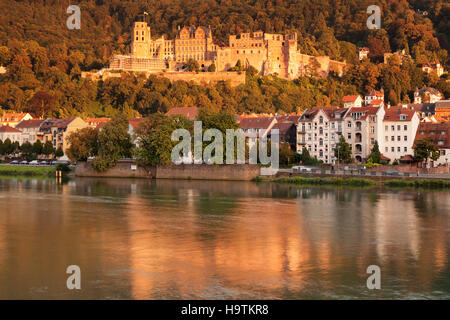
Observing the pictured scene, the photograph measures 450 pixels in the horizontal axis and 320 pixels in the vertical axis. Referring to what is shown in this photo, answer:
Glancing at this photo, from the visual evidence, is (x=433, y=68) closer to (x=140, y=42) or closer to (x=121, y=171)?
(x=140, y=42)

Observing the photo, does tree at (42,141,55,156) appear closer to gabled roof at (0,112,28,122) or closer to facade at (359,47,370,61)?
gabled roof at (0,112,28,122)

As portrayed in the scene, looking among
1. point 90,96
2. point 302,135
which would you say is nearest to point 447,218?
point 302,135

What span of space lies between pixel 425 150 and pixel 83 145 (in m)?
31.6

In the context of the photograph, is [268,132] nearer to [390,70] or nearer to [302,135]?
[302,135]

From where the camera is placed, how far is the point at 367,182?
51.6 meters

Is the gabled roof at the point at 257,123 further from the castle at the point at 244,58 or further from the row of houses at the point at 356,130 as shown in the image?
the castle at the point at 244,58

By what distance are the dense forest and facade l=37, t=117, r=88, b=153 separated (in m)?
13.9

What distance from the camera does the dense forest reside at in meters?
109

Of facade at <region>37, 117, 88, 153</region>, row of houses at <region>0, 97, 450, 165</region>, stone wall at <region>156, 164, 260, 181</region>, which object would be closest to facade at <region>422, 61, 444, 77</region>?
row of houses at <region>0, 97, 450, 165</region>

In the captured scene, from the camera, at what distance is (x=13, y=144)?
86.0 m

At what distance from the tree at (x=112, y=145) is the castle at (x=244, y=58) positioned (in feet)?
203

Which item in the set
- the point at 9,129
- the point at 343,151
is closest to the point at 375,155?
the point at 343,151

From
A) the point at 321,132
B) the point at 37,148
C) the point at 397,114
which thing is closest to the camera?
the point at 397,114

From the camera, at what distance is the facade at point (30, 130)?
300ft
